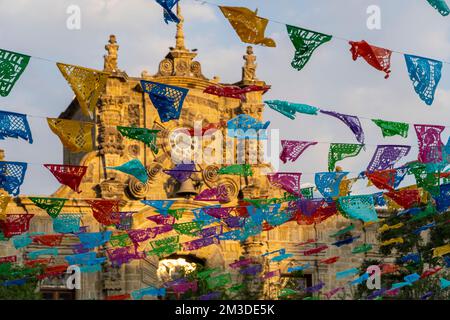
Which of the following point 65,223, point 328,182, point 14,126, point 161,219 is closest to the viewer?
point 14,126

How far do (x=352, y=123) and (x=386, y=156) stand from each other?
196cm

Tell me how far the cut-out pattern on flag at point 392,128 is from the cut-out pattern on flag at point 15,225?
12.1 meters

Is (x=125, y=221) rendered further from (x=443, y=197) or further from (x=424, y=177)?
(x=443, y=197)

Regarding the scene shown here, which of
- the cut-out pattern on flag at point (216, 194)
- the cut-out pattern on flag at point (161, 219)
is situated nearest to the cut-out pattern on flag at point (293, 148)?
the cut-out pattern on flag at point (161, 219)

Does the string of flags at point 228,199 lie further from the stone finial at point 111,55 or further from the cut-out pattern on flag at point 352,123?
the stone finial at point 111,55

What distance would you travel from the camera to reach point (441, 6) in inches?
1091

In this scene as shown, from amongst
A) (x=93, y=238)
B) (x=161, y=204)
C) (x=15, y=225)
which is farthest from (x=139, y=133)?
(x=15, y=225)

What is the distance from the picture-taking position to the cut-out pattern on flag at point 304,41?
28.4 meters

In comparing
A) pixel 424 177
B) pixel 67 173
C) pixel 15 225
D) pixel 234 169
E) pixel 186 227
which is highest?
pixel 234 169

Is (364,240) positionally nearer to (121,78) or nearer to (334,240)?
(334,240)

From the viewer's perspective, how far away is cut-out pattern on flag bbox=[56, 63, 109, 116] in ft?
95.0

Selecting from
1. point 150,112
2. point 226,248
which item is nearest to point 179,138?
point 150,112

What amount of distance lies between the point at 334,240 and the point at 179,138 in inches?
279
